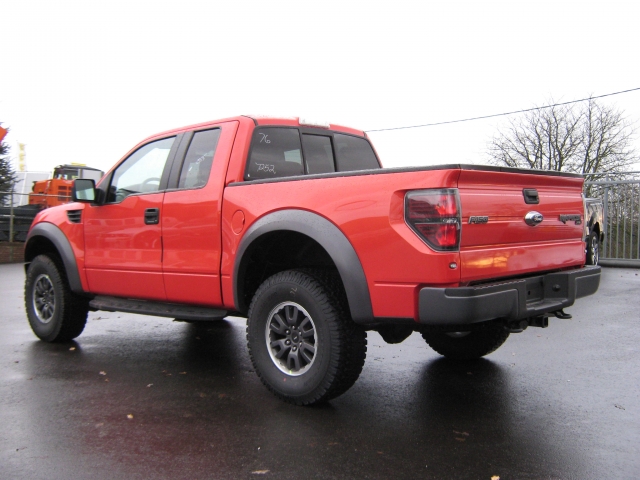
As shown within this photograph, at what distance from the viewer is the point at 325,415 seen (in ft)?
12.6

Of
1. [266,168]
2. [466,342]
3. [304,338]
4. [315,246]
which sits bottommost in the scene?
[466,342]

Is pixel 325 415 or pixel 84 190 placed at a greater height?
pixel 84 190

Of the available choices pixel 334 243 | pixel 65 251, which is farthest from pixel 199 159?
pixel 65 251

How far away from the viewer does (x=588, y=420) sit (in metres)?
3.72

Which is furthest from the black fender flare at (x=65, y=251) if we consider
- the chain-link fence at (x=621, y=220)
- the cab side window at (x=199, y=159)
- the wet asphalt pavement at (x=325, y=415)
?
the chain-link fence at (x=621, y=220)

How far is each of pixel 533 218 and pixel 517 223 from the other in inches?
7.2

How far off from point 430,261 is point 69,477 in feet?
6.90

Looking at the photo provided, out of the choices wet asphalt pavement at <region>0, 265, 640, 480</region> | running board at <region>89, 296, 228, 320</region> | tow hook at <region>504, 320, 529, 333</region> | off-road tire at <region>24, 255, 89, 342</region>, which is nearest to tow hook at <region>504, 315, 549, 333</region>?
tow hook at <region>504, 320, 529, 333</region>

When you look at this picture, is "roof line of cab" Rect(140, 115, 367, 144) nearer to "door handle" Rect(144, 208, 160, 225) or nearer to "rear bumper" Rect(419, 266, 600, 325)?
"door handle" Rect(144, 208, 160, 225)

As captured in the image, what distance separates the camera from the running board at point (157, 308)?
14.9 feet

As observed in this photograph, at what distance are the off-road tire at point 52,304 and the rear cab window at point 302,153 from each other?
8.18ft

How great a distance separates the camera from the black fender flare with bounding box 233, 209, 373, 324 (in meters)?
3.56

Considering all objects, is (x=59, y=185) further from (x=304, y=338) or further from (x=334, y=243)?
(x=334, y=243)

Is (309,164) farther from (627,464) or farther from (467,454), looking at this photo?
(627,464)
